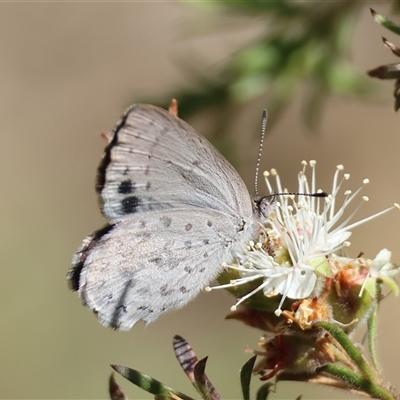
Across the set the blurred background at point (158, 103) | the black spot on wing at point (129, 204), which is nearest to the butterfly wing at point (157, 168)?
the black spot on wing at point (129, 204)

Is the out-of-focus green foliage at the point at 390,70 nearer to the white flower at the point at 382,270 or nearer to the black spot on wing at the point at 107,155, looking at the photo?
the white flower at the point at 382,270

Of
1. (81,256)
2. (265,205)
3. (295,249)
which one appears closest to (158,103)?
(265,205)

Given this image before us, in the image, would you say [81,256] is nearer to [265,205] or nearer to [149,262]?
[149,262]

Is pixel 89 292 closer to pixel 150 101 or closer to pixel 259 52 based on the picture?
pixel 150 101

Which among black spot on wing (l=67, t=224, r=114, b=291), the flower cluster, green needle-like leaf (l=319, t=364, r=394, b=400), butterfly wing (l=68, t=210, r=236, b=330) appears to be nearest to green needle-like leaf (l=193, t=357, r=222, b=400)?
the flower cluster

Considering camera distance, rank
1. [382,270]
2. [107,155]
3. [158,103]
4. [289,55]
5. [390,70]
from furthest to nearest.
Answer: [158,103]
[289,55]
[107,155]
[382,270]
[390,70]

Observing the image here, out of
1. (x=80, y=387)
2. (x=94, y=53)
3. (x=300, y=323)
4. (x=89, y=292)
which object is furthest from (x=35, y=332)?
(x=300, y=323)
